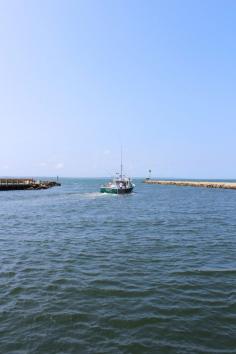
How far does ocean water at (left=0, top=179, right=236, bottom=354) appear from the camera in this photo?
8906 mm

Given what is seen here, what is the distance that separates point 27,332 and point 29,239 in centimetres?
1411

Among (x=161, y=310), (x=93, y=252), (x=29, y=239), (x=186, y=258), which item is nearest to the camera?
(x=161, y=310)

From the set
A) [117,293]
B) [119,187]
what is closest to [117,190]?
[119,187]

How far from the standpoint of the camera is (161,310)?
10.9m

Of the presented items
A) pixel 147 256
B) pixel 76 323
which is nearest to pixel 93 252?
pixel 147 256

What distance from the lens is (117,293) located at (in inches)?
488

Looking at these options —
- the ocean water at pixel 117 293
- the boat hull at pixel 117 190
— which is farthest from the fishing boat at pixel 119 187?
the ocean water at pixel 117 293

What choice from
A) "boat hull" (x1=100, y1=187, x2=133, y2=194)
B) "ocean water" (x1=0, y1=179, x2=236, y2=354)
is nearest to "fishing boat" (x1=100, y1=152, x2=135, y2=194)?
"boat hull" (x1=100, y1=187, x2=133, y2=194)

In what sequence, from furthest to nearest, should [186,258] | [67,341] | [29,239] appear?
[29,239]
[186,258]
[67,341]

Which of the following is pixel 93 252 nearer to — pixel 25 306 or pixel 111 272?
pixel 111 272

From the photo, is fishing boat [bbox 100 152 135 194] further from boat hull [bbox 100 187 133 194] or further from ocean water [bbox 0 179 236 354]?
ocean water [bbox 0 179 236 354]

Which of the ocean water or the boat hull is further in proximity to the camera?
the boat hull

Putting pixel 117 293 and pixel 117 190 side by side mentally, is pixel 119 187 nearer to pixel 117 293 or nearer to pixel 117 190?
pixel 117 190

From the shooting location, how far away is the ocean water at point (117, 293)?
8906 millimetres
